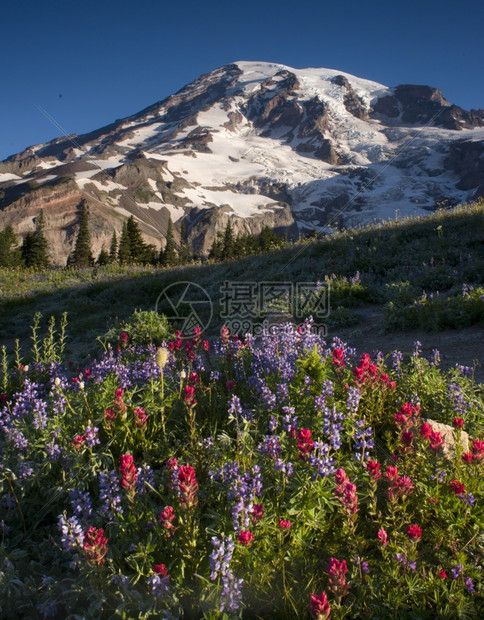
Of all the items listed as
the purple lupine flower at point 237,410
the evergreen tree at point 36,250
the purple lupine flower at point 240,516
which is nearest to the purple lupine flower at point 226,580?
the purple lupine flower at point 240,516

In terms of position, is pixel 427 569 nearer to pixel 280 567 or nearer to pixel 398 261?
pixel 280 567

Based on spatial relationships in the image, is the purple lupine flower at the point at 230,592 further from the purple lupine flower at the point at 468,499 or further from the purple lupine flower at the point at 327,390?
the purple lupine flower at the point at 327,390

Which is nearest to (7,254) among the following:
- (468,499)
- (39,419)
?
→ (39,419)

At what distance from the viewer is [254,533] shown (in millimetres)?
2066

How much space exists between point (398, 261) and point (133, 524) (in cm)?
940

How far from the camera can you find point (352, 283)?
344 inches

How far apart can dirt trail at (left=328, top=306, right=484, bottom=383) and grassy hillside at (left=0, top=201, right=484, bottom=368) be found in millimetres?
91

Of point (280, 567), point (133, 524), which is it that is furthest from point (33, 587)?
point (280, 567)

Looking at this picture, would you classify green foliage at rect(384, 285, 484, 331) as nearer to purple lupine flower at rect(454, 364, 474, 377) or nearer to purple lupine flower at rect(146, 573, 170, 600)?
purple lupine flower at rect(454, 364, 474, 377)

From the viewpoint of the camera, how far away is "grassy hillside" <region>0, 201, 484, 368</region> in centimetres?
659

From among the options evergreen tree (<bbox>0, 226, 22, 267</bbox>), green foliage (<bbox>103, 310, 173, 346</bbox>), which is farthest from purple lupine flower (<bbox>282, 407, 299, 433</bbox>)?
evergreen tree (<bbox>0, 226, 22, 267</bbox>)

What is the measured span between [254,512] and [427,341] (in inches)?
Result: 182

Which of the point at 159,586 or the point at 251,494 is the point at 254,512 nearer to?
the point at 251,494

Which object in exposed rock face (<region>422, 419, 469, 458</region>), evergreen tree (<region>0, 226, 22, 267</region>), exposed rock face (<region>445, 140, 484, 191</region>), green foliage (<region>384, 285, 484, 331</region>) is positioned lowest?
exposed rock face (<region>422, 419, 469, 458</region>)
